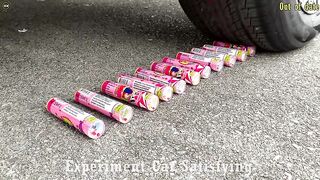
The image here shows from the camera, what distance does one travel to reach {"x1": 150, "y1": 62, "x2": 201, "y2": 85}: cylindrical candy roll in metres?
1.30

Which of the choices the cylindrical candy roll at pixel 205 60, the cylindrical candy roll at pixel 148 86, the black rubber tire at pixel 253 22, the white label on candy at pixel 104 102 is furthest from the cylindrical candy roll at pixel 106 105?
the black rubber tire at pixel 253 22

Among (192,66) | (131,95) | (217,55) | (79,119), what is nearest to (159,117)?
(131,95)

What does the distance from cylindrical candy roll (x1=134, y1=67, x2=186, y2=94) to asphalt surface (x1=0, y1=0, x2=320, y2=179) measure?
0.04 meters

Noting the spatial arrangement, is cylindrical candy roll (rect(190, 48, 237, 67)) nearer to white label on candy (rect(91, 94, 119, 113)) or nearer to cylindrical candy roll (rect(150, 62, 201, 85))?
cylindrical candy roll (rect(150, 62, 201, 85))

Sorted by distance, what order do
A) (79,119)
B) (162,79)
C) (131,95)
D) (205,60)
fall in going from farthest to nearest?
(205,60) → (162,79) → (131,95) → (79,119)

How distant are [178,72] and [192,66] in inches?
2.6

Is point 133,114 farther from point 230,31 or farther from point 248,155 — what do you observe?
point 230,31

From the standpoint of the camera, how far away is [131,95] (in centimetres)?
116

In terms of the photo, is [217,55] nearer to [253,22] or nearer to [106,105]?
[253,22]

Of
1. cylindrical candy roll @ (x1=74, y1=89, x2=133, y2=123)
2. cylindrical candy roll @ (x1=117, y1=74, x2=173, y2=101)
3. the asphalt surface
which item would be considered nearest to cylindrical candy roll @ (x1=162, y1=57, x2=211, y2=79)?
the asphalt surface

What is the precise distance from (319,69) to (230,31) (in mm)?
377

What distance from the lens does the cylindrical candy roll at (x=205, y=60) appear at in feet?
4.63

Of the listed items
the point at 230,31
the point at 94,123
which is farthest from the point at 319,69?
the point at 94,123

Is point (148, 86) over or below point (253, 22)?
below
